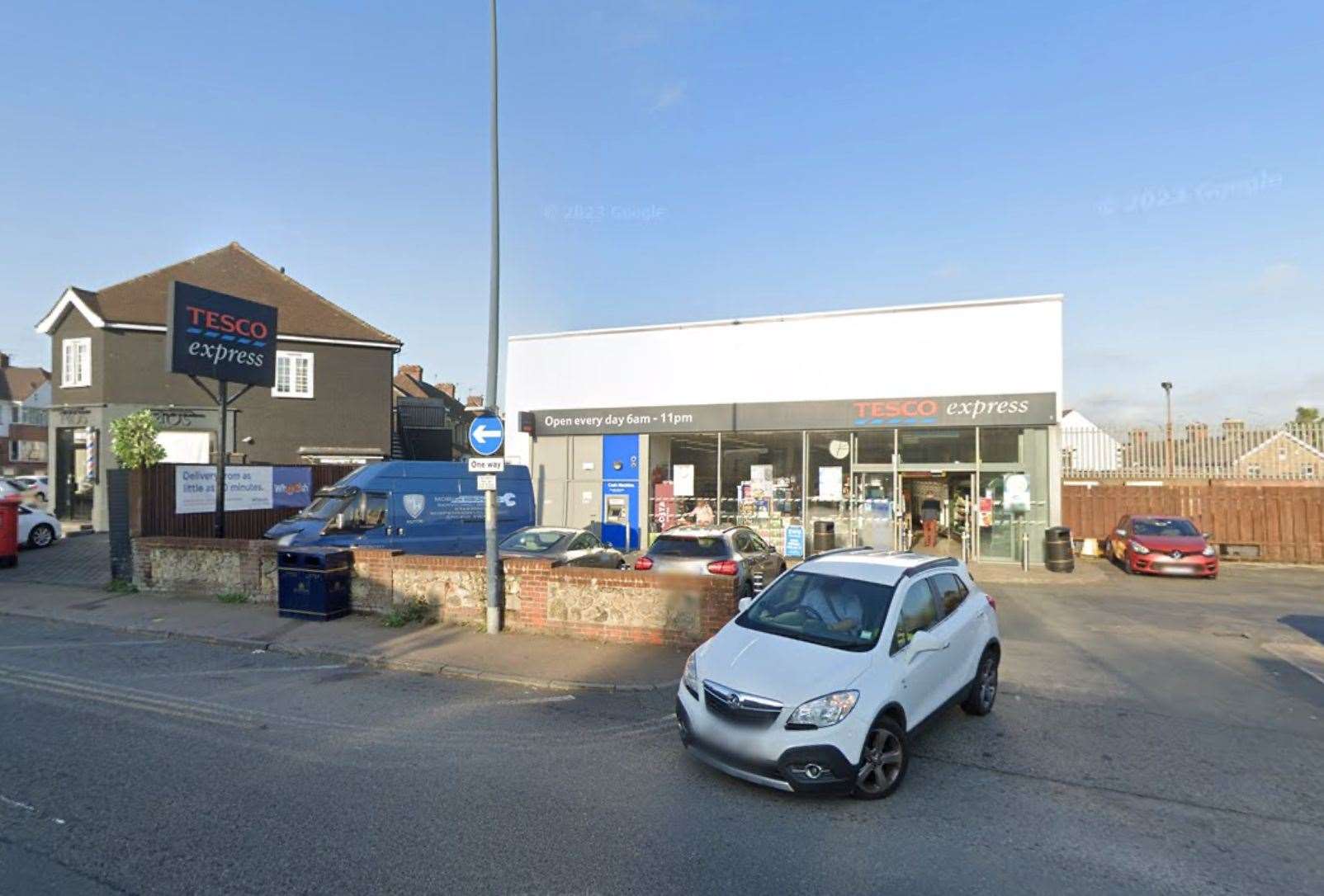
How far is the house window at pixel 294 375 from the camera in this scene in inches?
1093

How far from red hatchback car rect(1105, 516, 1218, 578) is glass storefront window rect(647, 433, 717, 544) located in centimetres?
1032

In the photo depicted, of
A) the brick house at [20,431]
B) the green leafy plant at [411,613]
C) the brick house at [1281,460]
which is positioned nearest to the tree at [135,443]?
the green leafy plant at [411,613]

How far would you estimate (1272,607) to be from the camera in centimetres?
1280

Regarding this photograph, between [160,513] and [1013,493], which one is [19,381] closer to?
[160,513]

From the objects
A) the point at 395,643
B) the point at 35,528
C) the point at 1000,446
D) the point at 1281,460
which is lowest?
the point at 395,643

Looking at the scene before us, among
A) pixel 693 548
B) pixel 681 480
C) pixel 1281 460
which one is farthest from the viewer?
pixel 681 480

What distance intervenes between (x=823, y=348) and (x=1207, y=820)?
1605 centimetres

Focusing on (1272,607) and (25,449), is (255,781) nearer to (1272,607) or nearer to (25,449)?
(1272,607)

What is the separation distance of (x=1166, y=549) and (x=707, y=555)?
12.2m

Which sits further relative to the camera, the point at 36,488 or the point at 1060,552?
the point at 36,488

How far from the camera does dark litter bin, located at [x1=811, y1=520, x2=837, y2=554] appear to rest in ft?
58.3

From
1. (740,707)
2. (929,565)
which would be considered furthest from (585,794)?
(929,565)

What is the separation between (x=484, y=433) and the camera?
9.75 metres

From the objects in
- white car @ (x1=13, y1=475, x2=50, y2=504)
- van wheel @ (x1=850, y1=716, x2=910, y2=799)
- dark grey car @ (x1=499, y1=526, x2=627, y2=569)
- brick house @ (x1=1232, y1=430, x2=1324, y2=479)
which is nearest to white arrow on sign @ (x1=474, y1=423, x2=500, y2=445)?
dark grey car @ (x1=499, y1=526, x2=627, y2=569)
